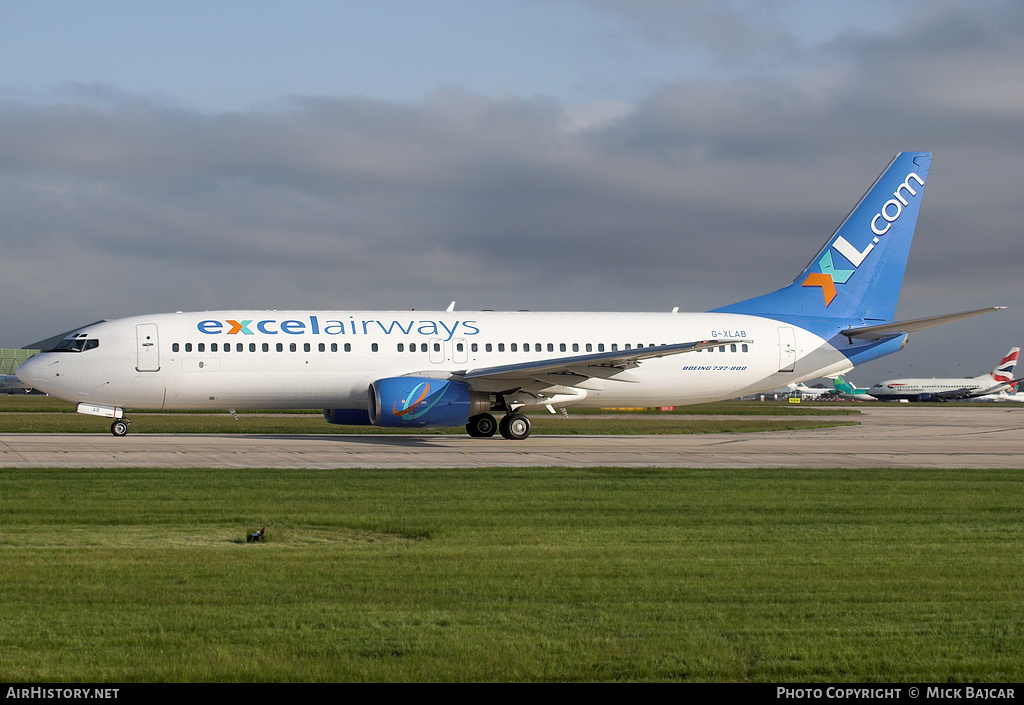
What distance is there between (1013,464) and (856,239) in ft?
43.8

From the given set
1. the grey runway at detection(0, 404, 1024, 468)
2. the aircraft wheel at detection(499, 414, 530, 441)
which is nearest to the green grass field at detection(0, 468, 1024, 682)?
the grey runway at detection(0, 404, 1024, 468)

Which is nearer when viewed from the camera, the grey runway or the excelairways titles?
the grey runway

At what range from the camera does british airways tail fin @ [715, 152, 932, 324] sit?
34.2 metres

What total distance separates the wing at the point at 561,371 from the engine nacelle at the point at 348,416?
129 inches

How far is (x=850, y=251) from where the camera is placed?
34188 millimetres

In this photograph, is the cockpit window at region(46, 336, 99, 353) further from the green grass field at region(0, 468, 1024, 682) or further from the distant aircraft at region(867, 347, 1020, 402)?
the distant aircraft at region(867, 347, 1020, 402)

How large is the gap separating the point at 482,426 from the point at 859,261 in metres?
14.6

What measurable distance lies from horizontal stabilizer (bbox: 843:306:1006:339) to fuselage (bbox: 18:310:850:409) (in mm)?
1004

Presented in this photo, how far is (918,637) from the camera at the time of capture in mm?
6867

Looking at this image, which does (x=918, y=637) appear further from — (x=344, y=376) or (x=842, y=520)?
(x=344, y=376)

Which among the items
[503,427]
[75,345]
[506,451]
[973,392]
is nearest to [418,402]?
[506,451]

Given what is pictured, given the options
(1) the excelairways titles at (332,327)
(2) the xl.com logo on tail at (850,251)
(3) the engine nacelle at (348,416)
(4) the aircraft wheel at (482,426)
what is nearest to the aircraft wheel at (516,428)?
(4) the aircraft wheel at (482,426)

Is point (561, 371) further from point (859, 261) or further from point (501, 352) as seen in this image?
point (859, 261)
